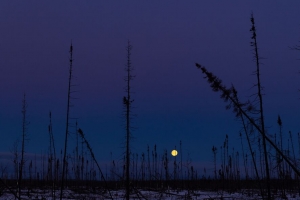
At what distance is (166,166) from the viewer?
31422 millimetres

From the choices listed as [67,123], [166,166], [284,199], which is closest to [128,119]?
[67,123]

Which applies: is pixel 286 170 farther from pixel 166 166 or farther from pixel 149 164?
pixel 149 164

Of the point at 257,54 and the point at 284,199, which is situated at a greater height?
the point at 257,54

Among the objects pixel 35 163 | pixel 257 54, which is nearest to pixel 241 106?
pixel 257 54

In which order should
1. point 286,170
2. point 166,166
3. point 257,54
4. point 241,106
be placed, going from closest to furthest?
1. point 241,106
2. point 257,54
3. point 286,170
4. point 166,166

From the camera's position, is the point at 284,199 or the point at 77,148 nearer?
the point at 284,199

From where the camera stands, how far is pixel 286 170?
24.8 meters

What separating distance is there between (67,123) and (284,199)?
50.1 ft

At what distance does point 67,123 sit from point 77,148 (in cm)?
1962

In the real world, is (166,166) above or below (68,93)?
below

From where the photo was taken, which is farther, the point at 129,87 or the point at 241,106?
the point at 129,87

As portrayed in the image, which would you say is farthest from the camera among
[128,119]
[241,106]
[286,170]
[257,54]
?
[286,170]

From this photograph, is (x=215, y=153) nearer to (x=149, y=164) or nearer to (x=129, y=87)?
(x=149, y=164)

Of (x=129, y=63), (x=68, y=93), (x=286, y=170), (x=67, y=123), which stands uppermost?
(x=129, y=63)
